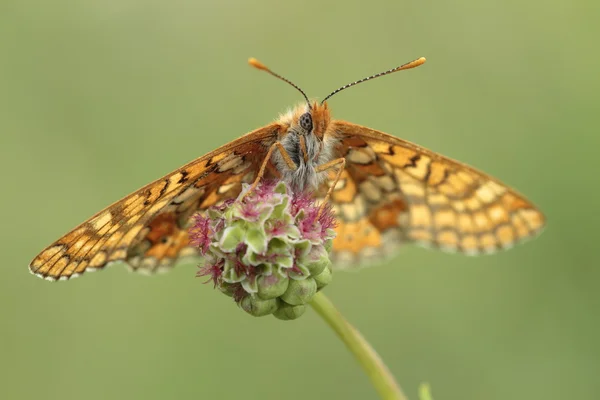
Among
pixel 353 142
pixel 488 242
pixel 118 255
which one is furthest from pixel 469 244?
pixel 118 255

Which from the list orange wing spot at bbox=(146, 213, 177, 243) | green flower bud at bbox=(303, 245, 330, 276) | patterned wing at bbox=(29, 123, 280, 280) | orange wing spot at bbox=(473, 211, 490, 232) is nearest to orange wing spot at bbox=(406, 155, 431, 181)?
orange wing spot at bbox=(473, 211, 490, 232)

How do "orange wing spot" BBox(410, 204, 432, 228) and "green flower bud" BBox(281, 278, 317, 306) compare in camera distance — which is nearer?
"green flower bud" BBox(281, 278, 317, 306)

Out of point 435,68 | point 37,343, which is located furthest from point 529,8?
point 37,343

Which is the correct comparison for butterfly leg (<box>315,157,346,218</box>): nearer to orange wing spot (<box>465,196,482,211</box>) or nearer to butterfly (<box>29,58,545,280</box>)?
butterfly (<box>29,58,545,280</box>)

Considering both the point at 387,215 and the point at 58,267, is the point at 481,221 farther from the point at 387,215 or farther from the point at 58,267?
the point at 58,267

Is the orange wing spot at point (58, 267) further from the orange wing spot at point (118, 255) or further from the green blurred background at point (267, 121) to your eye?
the green blurred background at point (267, 121)
